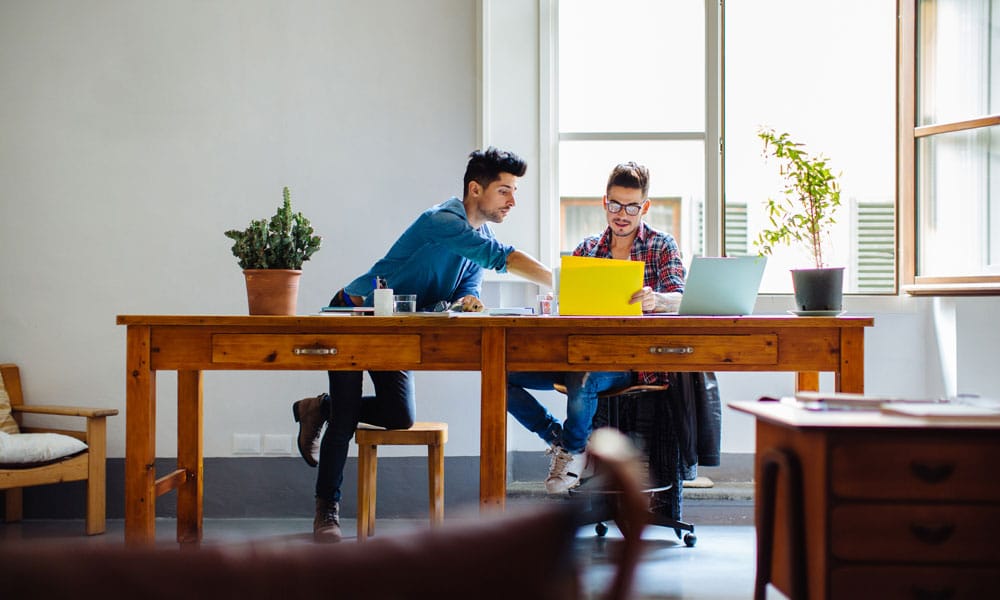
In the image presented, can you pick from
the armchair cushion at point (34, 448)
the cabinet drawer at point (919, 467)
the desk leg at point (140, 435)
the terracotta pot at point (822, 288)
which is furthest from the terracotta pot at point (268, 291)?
the cabinet drawer at point (919, 467)

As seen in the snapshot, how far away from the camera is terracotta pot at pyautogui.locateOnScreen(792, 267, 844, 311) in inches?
95.3

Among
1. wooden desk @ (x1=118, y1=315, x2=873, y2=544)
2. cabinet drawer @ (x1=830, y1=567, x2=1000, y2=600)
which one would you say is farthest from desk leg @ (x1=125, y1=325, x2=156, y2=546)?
cabinet drawer @ (x1=830, y1=567, x2=1000, y2=600)

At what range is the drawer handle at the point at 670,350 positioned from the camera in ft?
7.73

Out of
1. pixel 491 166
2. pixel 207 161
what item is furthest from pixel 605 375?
pixel 207 161

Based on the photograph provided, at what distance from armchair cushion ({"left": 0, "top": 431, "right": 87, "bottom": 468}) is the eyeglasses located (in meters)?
2.18

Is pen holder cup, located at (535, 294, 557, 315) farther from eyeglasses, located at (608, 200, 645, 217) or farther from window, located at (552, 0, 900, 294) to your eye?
window, located at (552, 0, 900, 294)

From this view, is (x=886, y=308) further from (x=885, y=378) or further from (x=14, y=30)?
(x=14, y=30)

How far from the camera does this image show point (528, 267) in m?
2.79

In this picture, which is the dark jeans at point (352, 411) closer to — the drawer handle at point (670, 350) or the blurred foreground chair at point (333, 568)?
the drawer handle at point (670, 350)

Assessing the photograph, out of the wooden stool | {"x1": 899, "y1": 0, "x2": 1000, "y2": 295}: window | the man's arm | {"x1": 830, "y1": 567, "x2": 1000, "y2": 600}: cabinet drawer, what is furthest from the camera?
{"x1": 899, "y1": 0, "x2": 1000, "y2": 295}: window

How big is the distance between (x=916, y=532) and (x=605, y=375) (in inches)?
58.0

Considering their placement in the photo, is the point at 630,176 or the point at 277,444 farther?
the point at 277,444

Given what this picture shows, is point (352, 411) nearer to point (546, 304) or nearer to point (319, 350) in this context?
point (319, 350)

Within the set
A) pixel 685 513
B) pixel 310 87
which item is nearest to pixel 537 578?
pixel 685 513
